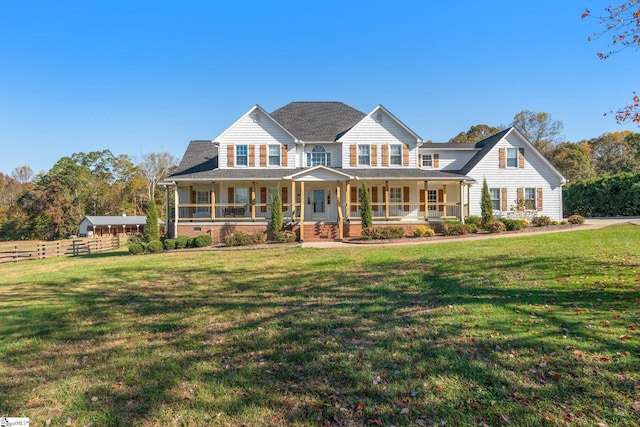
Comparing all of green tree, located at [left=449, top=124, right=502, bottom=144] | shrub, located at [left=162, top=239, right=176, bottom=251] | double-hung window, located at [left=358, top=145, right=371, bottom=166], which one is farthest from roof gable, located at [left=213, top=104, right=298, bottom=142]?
green tree, located at [left=449, top=124, right=502, bottom=144]

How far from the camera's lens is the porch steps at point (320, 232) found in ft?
66.9

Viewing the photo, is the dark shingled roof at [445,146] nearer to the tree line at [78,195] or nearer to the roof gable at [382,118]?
the roof gable at [382,118]

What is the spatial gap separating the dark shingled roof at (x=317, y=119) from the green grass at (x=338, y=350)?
17112 millimetres

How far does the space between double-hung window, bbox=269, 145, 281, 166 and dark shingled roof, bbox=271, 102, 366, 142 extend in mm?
2000

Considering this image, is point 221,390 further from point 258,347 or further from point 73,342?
point 73,342

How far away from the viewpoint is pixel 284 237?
63.0 ft

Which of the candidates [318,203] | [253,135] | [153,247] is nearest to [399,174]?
[318,203]

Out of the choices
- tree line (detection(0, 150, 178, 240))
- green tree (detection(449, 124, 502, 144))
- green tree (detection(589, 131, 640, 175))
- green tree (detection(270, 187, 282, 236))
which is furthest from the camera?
tree line (detection(0, 150, 178, 240))

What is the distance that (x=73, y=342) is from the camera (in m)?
5.30

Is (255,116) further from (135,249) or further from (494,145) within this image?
(494,145)

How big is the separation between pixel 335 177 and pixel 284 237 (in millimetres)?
4595

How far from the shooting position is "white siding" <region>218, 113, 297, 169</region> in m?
22.9

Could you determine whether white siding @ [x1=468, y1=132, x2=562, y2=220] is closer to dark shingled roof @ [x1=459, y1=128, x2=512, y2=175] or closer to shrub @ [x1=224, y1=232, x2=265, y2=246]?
dark shingled roof @ [x1=459, y1=128, x2=512, y2=175]

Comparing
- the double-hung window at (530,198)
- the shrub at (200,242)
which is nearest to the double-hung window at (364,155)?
the shrub at (200,242)
